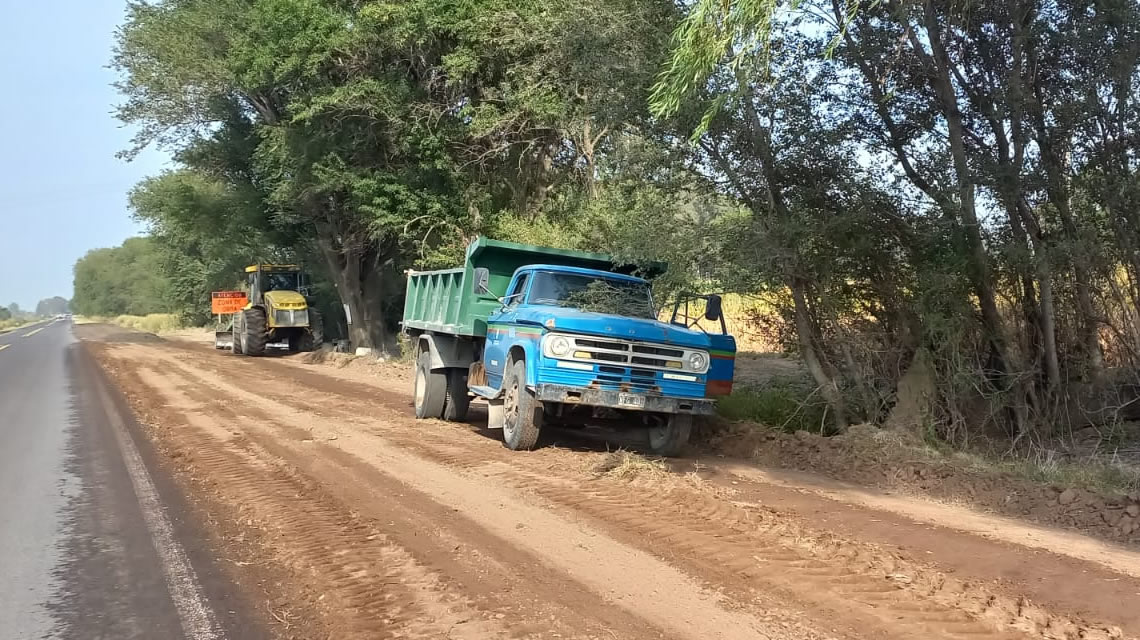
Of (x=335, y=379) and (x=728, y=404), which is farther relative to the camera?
(x=335, y=379)

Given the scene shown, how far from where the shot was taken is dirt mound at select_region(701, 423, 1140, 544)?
7.03m

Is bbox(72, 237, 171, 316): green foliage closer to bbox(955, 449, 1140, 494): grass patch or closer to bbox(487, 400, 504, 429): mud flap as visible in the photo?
bbox(487, 400, 504, 429): mud flap

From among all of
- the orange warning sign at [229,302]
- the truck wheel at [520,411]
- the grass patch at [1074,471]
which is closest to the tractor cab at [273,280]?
the orange warning sign at [229,302]

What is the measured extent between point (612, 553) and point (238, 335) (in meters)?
26.8

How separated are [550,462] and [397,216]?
1476 centimetres

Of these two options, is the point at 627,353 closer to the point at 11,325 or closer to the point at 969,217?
the point at 969,217

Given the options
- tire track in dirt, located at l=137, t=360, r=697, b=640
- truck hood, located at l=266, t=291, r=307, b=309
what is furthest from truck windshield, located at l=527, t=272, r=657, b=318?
truck hood, located at l=266, t=291, r=307, b=309

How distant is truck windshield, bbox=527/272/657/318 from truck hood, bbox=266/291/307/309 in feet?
66.2

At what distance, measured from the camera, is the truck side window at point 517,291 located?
430 inches

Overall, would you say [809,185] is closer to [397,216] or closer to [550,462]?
[550,462]

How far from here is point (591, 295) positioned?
10727mm

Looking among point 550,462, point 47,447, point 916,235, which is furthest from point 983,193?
point 47,447

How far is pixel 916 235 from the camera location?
34.7 ft

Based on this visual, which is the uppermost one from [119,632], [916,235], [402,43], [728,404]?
[402,43]
